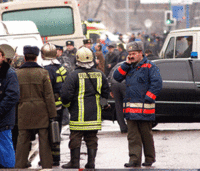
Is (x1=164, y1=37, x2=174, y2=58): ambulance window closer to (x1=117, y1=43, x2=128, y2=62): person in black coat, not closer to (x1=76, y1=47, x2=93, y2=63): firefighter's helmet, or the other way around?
(x1=117, y1=43, x2=128, y2=62): person in black coat

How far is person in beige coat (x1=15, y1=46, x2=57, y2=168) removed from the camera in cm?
698

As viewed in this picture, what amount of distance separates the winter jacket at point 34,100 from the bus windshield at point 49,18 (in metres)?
10.3

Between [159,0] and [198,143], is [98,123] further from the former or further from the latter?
[159,0]

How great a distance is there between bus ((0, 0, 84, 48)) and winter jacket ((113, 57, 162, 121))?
982 cm

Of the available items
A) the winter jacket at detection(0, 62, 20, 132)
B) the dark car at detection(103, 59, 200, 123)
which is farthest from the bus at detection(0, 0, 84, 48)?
Answer: the winter jacket at detection(0, 62, 20, 132)

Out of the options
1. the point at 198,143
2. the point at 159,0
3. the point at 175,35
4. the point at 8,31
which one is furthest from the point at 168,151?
the point at 159,0

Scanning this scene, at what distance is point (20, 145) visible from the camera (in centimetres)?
712

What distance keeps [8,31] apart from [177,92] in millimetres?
3560

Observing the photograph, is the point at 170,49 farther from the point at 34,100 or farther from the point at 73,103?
the point at 34,100

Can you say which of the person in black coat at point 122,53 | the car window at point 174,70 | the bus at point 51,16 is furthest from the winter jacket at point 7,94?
the person in black coat at point 122,53

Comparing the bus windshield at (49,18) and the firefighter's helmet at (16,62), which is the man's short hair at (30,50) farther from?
the bus windshield at (49,18)

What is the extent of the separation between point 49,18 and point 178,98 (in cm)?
741

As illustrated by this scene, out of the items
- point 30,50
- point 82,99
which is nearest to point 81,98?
point 82,99

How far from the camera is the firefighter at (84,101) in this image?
725 centimetres
